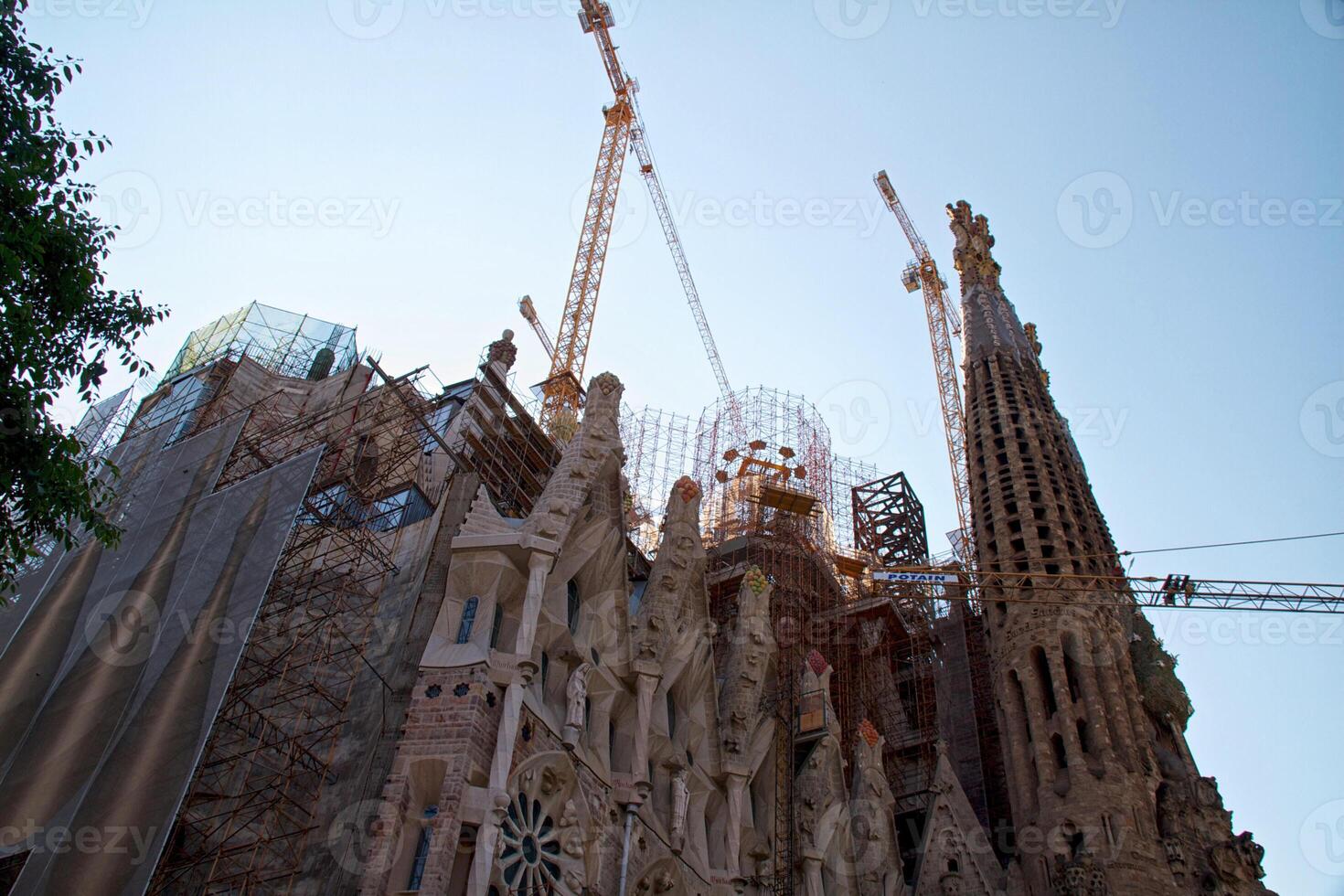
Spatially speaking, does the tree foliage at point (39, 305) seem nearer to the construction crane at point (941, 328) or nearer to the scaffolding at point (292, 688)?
the scaffolding at point (292, 688)

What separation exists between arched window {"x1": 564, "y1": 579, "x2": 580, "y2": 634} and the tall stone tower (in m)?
13.8

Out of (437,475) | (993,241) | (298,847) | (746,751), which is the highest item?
(993,241)

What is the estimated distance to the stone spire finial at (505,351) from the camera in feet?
136

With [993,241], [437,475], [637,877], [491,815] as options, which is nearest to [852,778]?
[637,877]

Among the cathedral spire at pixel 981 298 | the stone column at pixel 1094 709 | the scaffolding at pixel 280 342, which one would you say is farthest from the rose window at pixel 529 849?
the cathedral spire at pixel 981 298

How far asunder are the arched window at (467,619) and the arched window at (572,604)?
9.22ft

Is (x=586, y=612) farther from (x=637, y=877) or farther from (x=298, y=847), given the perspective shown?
(x=298, y=847)

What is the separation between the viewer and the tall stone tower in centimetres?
2838

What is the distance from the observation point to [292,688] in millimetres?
21203

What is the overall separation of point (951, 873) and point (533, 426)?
17436mm

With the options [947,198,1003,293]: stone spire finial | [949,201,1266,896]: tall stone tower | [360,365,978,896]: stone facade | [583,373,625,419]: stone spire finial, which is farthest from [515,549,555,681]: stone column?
[947,198,1003,293]: stone spire finial

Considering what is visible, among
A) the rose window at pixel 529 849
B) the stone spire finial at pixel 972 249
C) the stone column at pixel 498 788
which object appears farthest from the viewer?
the stone spire finial at pixel 972 249

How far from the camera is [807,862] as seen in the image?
93.0 ft

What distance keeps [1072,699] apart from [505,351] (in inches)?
897
